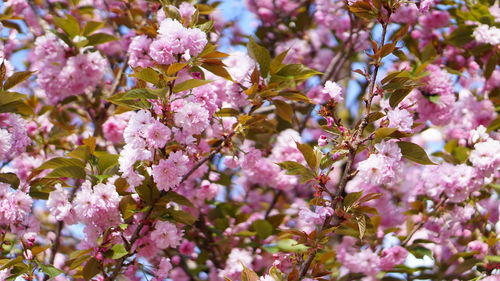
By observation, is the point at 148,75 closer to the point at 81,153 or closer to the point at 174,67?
the point at 174,67

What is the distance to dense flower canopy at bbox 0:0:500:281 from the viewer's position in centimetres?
207

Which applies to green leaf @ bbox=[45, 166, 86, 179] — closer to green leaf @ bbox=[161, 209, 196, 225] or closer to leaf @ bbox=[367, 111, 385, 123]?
green leaf @ bbox=[161, 209, 196, 225]

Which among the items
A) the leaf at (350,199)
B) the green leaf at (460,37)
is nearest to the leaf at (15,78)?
the leaf at (350,199)

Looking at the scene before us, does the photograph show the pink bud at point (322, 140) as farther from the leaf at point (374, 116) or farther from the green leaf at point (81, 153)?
the green leaf at point (81, 153)

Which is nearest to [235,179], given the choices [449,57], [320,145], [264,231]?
[264,231]

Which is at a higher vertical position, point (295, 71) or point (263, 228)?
point (295, 71)

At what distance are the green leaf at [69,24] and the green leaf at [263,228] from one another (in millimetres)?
1302

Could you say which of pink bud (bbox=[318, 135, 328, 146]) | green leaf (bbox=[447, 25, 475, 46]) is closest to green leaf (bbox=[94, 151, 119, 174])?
pink bud (bbox=[318, 135, 328, 146])

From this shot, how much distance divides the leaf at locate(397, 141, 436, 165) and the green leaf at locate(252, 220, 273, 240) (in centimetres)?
121

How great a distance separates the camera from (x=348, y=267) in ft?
10.5

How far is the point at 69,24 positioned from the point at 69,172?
981 millimetres

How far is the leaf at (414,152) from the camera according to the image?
6.61 feet

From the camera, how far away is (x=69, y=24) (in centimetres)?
297

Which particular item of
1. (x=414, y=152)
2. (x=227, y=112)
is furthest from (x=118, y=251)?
(x=414, y=152)
